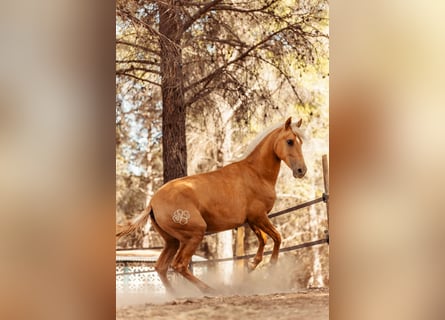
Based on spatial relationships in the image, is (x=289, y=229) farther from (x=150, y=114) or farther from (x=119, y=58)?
(x=119, y=58)

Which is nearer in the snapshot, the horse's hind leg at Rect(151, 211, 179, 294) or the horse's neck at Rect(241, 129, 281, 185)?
the horse's hind leg at Rect(151, 211, 179, 294)

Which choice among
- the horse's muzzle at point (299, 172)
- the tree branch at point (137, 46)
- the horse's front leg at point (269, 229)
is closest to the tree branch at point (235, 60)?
the tree branch at point (137, 46)

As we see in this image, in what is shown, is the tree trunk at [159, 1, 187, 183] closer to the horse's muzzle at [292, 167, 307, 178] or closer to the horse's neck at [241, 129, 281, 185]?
the horse's neck at [241, 129, 281, 185]

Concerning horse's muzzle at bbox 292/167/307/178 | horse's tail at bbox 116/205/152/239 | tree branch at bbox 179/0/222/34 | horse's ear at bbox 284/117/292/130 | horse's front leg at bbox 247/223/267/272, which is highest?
tree branch at bbox 179/0/222/34

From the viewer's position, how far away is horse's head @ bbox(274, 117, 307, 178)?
346 centimetres

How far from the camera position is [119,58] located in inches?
129

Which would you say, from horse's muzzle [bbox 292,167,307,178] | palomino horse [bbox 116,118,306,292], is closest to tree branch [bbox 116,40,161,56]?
palomino horse [bbox 116,118,306,292]

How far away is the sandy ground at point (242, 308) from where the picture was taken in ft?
10.9

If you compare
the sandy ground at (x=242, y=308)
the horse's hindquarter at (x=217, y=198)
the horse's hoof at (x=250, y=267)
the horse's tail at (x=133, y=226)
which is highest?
the horse's hindquarter at (x=217, y=198)

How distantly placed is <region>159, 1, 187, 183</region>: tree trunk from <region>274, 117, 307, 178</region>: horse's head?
45 centimetres

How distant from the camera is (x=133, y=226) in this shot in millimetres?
3297

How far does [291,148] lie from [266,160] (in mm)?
130

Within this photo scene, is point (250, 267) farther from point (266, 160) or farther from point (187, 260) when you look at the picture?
point (266, 160)

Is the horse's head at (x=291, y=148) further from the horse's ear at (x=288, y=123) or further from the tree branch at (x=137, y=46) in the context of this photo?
the tree branch at (x=137, y=46)
